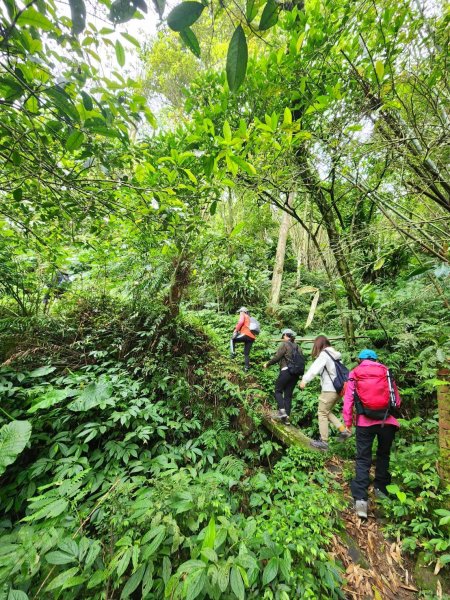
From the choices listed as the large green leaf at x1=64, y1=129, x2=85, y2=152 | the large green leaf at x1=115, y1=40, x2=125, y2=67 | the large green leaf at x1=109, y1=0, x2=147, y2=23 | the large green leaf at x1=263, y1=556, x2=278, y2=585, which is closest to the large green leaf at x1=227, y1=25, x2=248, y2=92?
the large green leaf at x1=109, y1=0, x2=147, y2=23

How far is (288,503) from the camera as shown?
2787 millimetres

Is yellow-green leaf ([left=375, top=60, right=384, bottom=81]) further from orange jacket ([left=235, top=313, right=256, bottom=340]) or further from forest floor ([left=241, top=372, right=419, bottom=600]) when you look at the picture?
forest floor ([left=241, top=372, right=419, bottom=600])

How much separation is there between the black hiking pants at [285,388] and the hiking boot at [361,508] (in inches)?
70.0

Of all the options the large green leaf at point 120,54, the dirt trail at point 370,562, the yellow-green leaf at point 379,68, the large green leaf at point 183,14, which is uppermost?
the yellow-green leaf at point 379,68

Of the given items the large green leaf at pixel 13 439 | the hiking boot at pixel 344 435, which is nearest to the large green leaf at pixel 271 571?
the large green leaf at pixel 13 439

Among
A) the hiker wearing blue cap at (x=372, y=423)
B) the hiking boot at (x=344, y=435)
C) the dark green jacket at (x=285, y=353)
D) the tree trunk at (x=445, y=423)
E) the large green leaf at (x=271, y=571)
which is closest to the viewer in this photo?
the large green leaf at (x=271, y=571)

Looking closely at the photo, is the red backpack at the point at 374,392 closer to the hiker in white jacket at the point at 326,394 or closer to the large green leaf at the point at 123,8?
the hiker in white jacket at the point at 326,394

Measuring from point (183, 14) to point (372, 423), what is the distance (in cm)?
388

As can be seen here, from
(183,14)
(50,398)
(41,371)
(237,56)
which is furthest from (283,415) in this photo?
(183,14)

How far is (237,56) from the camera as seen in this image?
0.70 m

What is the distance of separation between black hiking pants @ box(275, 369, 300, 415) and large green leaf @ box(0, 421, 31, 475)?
3769mm

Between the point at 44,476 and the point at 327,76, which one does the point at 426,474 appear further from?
the point at 327,76

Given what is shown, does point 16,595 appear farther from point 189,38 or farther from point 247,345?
point 247,345

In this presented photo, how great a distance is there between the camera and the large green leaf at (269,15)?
0.74m
